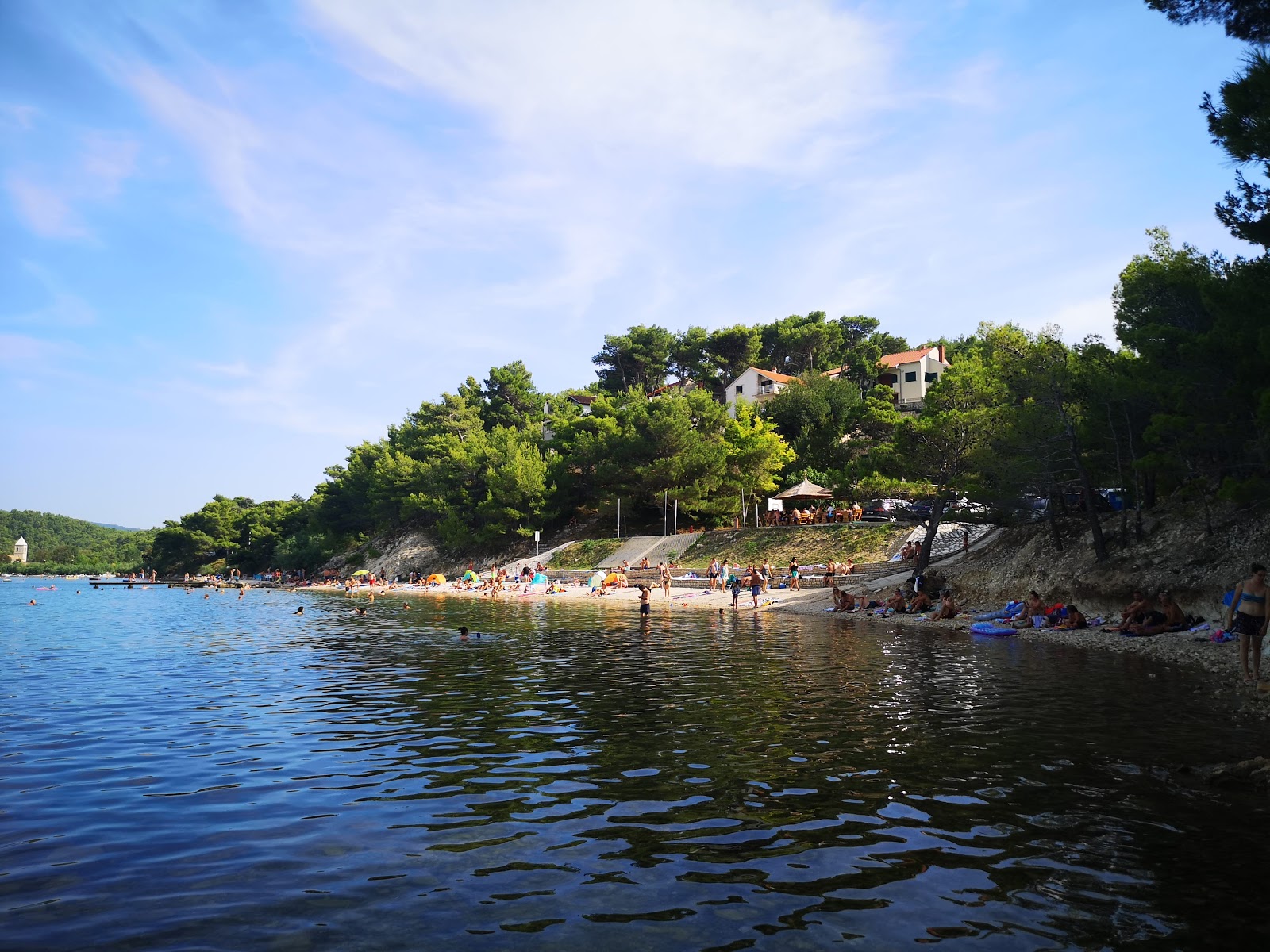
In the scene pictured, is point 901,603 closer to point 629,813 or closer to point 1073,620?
point 1073,620

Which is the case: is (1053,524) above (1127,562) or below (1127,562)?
above

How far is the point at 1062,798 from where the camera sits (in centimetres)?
805

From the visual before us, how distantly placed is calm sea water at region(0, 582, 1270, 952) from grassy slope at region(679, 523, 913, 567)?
26.2 metres

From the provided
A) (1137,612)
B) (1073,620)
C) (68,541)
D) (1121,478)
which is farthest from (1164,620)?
(68,541)

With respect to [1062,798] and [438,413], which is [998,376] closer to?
[1062,798]

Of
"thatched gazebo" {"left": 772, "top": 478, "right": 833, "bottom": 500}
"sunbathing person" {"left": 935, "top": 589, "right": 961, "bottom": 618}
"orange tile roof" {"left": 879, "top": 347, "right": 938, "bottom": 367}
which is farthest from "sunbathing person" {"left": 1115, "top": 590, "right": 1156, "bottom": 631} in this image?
"orange tile roof" {"left": 879, "top": 347, "right": 938, "bottom": 367}

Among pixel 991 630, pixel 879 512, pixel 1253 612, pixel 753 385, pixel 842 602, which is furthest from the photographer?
pixel 753 385

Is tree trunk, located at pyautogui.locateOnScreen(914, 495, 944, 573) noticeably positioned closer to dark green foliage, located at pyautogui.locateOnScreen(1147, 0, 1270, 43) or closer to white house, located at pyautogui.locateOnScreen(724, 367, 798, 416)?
dark green foliage, located at pyautogui.locateOnScreen(1147, 0, 1270, 43)

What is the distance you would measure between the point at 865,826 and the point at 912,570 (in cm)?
3189

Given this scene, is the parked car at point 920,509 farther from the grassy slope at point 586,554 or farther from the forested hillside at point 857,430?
the grassy slope at point 586,554

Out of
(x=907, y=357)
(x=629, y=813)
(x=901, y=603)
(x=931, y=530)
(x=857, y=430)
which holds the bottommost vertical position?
(x=629, y=813)

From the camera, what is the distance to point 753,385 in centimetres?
8038

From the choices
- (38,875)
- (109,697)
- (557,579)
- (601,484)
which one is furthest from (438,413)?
(38,875)

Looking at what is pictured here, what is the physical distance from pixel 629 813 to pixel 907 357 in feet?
249
